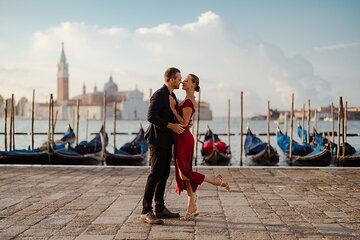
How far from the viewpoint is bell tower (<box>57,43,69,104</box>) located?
11634 cm

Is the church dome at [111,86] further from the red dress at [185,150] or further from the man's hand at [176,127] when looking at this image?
the man's hand at [176,127]

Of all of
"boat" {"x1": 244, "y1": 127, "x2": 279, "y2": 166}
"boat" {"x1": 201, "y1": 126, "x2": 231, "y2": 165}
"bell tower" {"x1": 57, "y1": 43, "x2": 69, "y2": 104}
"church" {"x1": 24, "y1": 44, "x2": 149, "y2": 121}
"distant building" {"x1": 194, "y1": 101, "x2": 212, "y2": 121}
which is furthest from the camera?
"bell tower" {"x1": 57, "y1": 43, "x2": 69, "y2": 104}

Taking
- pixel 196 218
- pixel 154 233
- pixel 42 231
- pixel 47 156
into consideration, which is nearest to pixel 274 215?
pixel 196 218

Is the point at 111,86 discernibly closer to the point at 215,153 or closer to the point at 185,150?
the point at 215,153

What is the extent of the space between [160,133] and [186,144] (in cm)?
21

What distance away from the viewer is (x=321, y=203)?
438 cm

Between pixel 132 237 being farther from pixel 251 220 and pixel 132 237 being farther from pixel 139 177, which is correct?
pixel 139 177

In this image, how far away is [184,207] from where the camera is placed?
424 centimetres

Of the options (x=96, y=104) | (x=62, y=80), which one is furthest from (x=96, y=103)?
(x=62, y=80)

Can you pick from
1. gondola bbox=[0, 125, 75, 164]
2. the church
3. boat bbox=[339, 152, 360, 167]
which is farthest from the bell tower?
boat bbox=[339, 152, 360, 167]

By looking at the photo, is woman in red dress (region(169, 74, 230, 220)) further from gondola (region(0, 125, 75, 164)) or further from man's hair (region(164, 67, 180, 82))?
gondola (region(0, 125, 75, 164))

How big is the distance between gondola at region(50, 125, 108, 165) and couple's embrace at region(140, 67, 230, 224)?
8.99 metres

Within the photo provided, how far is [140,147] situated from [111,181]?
985 centimetres

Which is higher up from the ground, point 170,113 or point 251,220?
point 170,113
